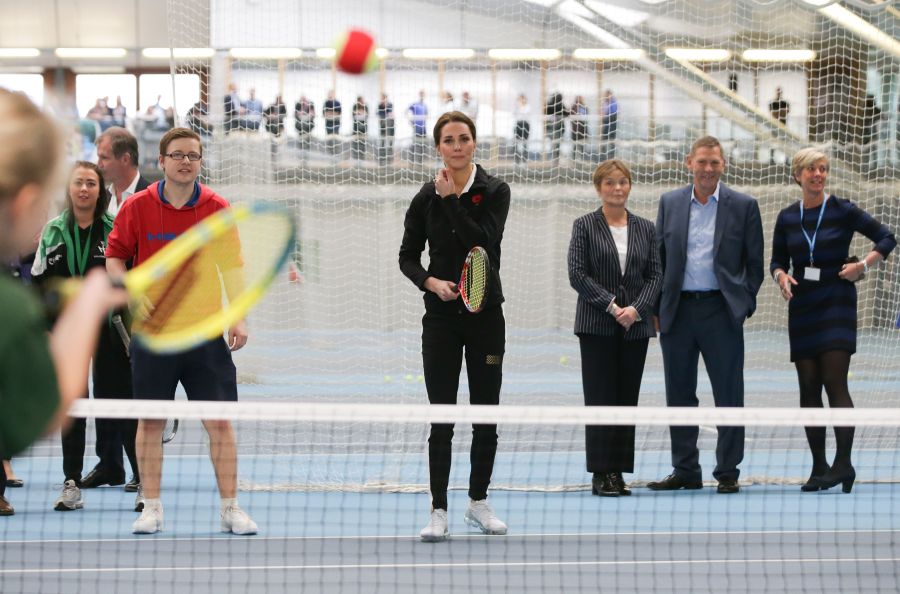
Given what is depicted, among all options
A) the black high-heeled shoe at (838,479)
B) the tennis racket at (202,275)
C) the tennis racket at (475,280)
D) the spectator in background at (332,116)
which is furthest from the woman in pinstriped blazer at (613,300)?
the spectator in background at (332,116)

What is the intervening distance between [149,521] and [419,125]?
323 inches

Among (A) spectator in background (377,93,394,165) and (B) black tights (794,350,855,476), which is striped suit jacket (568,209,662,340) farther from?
(A) spectator in background (377,93,394,165)

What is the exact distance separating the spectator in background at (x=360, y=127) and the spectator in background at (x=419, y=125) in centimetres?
42

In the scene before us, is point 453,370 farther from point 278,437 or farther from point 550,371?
point 550,371

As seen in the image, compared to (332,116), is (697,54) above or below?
above

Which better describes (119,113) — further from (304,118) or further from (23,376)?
(23,376)

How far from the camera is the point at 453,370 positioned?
597 cm

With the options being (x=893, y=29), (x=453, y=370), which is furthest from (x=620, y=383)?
(x=893, y=29)

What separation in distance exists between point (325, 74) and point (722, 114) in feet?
23.4

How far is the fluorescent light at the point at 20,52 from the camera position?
29.8m

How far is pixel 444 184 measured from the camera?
5.89m

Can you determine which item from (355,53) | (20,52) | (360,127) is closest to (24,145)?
(355,53)

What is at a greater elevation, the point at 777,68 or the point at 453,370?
the point at 777,68

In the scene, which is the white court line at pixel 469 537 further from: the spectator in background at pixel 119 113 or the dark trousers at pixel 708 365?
the spectator in background at pixel 119 113
